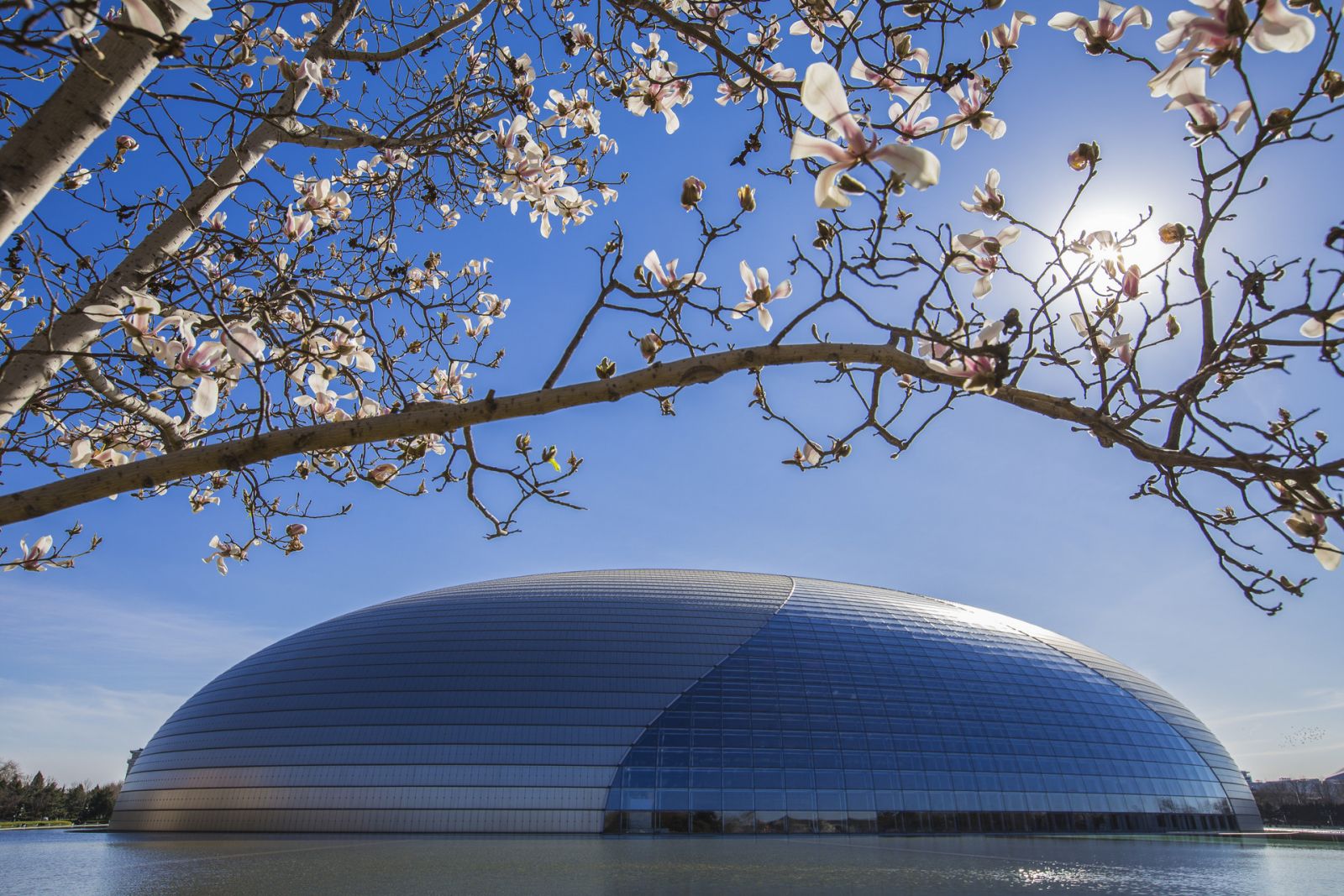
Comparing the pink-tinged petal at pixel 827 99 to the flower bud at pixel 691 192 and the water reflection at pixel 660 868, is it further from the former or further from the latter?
the water reflection at pixel 660 868

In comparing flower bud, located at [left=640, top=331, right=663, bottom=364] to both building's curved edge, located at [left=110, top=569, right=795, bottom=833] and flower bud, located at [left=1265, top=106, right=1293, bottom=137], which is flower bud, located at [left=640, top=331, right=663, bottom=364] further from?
building's curved edge, located at [left=110, top=569, right=795, bottom=833]

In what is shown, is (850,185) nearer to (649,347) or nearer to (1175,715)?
(649,347)

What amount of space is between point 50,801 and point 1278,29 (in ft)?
221

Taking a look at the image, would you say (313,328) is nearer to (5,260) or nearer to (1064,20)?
(5,260)

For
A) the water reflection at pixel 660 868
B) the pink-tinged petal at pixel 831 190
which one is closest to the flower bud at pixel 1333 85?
the pink-tinged petal at pixel 831 190

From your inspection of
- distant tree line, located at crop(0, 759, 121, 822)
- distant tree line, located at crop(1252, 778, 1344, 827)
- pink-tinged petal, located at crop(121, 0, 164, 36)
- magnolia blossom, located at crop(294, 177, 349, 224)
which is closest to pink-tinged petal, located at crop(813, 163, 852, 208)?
pink-tinged petal, located at crop(121, 0, 164, 36)

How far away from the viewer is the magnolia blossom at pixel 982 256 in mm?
2344

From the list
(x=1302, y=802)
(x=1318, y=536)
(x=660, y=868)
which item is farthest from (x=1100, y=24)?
(x=1302, y=802)

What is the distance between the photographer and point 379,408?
4.51m

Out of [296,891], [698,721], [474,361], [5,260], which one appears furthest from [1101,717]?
[5,260]

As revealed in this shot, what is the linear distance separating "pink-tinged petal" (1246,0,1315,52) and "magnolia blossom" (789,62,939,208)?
2.52ft

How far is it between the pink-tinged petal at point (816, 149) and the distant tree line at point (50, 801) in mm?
57185

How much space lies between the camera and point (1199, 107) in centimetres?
187

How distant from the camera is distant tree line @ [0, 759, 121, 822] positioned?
146ft
